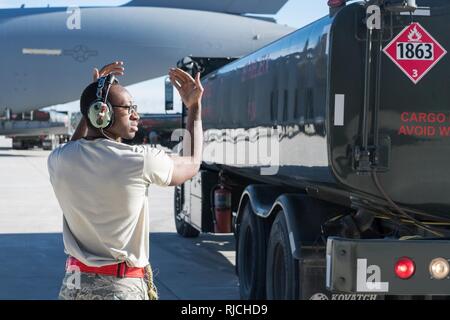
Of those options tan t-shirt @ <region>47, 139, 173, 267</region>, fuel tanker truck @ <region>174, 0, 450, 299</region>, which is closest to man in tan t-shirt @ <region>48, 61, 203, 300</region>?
tan t-shirt @ <region>47, 139, 173, 267</region>

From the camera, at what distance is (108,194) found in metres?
3.38

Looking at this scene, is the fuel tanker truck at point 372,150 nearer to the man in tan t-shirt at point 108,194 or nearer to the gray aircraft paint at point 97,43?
the man in tan t-shirt at point 108,194

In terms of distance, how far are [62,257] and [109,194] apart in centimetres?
836

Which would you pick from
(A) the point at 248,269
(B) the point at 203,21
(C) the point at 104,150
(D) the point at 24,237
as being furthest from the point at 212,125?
(B) the point at 203,21

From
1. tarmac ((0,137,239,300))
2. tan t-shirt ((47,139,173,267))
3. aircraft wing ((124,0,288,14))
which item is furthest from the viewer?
aircraft wing ((124,0,288,14))

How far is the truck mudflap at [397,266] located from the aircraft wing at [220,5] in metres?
41.7

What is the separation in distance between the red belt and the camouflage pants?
14 mm

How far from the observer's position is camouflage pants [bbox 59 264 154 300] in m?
3.40

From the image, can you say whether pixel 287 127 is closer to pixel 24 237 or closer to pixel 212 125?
pixel 212 125

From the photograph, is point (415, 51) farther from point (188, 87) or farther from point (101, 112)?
point (101, 112)

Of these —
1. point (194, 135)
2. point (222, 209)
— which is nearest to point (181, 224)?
point (222, 209)

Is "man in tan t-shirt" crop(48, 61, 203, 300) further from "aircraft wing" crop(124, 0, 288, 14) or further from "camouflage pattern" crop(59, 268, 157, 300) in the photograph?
"aircraft wing" crop(124, 0, 288, 14)

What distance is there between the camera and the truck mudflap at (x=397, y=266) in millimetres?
5043

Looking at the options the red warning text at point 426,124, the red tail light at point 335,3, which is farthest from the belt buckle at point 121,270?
the red tail light at point 335,3
